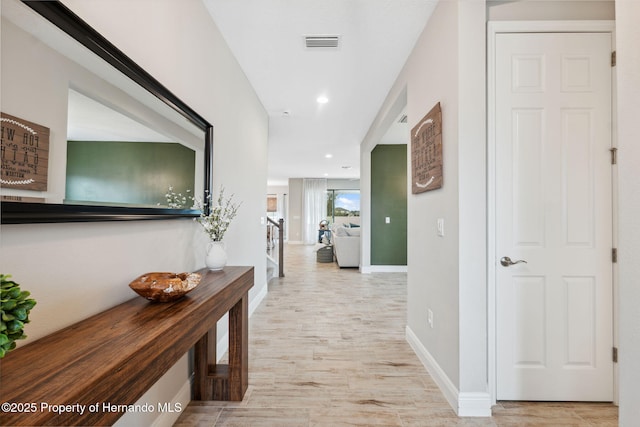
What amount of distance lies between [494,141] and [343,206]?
10.4 metres

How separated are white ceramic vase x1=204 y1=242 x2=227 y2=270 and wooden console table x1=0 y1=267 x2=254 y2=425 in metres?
0.45

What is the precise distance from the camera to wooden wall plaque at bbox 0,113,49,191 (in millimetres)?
720

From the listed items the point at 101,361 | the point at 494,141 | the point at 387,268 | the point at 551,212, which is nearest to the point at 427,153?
the point at 494,141

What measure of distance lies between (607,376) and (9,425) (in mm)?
2786

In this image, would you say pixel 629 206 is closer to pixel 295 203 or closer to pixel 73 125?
pixel 73 125

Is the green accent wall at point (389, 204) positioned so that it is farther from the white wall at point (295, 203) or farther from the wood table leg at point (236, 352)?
the white wall at point (295, 203)

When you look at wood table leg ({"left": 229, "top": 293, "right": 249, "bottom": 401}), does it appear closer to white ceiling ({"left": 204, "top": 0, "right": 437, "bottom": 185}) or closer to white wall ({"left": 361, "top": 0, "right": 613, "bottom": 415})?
white wall ({"left": 361, "top": 0, "right": 613, "bottom": 415})

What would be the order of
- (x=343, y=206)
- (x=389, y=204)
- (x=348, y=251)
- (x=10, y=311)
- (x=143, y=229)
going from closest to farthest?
(x=10, y=311), (x=143, y=229), (x=389, y=204), (x=348, y=251), (x=343, y=206)

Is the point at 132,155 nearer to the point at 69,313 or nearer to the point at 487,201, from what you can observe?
the point at 69,313

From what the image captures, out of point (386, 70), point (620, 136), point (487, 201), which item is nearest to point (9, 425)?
point (620, 136)

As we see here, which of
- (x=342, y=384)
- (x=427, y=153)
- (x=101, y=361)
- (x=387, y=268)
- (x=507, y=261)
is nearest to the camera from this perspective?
(x=101, y=361)

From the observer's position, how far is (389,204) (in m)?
5.89

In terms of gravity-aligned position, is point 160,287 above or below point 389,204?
below

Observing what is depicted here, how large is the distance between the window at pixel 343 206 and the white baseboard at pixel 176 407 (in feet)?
34.5
